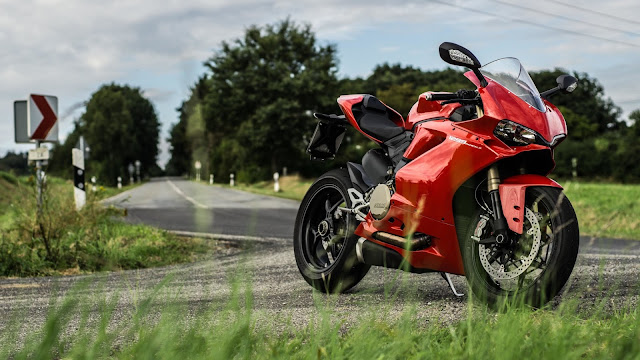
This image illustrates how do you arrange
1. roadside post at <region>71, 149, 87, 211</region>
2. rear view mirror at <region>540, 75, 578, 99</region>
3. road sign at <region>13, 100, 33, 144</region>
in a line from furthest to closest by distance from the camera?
1. roadside post at <region>71, 149, 87, 211</region>
2. road sign at <region>13, 100, 33, 144</region>
3. rear view mirror at <region>540, 75, 578, 99</region>

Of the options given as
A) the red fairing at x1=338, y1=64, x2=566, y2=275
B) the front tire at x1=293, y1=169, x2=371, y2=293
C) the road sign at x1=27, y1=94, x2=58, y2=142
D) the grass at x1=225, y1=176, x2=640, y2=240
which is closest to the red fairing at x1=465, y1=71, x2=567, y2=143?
the red fairing at x1=338, y1=64, x2=566, y2=275

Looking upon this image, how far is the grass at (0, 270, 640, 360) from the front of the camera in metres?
1.98

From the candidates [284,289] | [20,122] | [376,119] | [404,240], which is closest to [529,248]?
[404,240]

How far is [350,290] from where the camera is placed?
4.55 metres

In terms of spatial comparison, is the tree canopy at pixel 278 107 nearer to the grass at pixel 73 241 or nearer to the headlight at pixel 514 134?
the grass at pixel 73 241

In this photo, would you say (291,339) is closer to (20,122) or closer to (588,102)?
(20,122)

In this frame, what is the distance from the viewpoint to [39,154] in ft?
29.2

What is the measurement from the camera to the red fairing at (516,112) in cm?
341

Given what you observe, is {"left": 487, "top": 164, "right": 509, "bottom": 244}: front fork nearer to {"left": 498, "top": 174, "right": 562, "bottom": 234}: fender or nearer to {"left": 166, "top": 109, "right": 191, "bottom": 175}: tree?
{"left": 498, "top": 174, "right": 562, "bottom": 234}: fender

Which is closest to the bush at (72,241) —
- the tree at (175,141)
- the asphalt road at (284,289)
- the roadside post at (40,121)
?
the asphalt road at (284,289)

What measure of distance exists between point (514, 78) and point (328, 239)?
1.77 meters

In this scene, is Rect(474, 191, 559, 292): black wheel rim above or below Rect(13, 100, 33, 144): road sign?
below

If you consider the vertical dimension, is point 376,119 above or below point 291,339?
above

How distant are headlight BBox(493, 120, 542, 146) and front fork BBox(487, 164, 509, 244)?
165 millimetres
